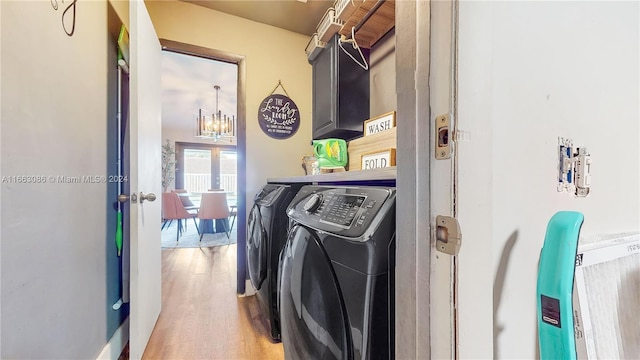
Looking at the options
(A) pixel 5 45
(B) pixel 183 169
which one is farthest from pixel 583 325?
(B) pixel 183 169

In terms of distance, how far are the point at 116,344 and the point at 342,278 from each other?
147cm

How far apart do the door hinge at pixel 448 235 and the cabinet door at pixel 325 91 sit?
1.30 metres

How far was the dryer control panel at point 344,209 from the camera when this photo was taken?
55 centimetres

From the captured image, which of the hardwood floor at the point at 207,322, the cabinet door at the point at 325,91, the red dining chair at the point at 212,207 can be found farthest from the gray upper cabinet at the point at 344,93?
the red dining chair at the point at 212,207

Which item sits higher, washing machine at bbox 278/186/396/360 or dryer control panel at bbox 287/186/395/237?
dryer control panel at bbox 287/186/395/237

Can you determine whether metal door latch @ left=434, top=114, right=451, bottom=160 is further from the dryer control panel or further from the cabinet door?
the cabinet door

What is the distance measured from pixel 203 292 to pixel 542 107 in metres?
2.38

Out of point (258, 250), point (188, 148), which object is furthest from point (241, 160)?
point (188, 148)

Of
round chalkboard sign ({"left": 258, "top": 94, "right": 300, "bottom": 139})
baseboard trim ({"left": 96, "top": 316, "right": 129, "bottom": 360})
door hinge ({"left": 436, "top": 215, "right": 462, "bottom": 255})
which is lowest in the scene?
baseboard trim ({"left": 96, "top": 316, "right": 129, "bottom": 360})

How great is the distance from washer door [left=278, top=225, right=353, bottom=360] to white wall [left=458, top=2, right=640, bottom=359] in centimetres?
28

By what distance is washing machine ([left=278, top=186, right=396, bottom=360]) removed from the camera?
1.66ft

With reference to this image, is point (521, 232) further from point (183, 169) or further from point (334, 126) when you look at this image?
point (183, 169)

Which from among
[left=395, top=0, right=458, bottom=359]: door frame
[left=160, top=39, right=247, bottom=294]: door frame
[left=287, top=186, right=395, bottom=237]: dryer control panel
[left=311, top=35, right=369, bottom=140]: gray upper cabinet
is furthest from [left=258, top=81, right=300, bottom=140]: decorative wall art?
[left=395, top=0, right=458, bottom=359]: door frame

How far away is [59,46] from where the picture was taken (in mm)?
894
